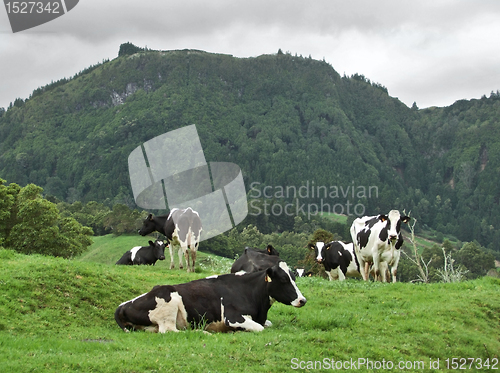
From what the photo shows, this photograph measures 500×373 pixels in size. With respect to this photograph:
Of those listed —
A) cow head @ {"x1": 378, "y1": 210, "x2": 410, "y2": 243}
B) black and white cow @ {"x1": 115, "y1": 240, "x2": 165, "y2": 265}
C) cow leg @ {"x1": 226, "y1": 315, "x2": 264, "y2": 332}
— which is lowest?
black and white cow @ {"x1": 115, "y1": 240, "x2": 165, "y2": 265}

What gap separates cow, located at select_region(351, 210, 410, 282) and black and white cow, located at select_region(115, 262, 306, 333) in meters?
10.6

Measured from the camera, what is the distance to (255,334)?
12172 millimetres

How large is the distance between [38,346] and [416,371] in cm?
741

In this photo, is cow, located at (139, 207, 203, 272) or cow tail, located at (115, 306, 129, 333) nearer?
cow tail, located at (115, 306, 129, 333)

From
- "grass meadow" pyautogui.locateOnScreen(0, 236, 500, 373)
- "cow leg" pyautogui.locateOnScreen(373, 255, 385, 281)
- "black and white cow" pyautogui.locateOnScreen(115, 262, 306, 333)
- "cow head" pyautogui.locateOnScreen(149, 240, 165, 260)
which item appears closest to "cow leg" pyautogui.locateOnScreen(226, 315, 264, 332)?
"black and white cow" pyautogui.locateOnScreen(115, 262, 306, 333)

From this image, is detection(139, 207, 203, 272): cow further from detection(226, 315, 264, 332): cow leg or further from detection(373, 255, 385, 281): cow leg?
detection(226, 315, 264, 332): cow leg

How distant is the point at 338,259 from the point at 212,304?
50.0ft

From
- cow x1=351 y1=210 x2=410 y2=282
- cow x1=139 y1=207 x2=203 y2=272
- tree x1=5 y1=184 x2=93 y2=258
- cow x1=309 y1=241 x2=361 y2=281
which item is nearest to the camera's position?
cow x1=351 y1=210 x2=410 y2=282

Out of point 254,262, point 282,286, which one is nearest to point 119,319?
point 282,286

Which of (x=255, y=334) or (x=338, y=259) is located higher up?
(x=255, y=334)

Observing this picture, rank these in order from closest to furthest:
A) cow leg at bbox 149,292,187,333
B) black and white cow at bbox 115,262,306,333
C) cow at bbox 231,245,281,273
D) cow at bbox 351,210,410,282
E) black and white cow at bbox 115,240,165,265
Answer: cow leg at bbox 149,292,187,333
black and white cow at bbox 115,262,306,333
cow at bbox 231,245,281,273
cow at bbox 351,210,410,282
black and white cow at bbox 115,240,165,265

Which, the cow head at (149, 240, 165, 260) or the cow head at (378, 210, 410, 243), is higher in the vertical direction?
the cow head at (378, 210, 410, 243)

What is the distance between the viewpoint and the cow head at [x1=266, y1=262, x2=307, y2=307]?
1320cm

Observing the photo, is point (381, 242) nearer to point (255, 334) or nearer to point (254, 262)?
point (254, 262)
